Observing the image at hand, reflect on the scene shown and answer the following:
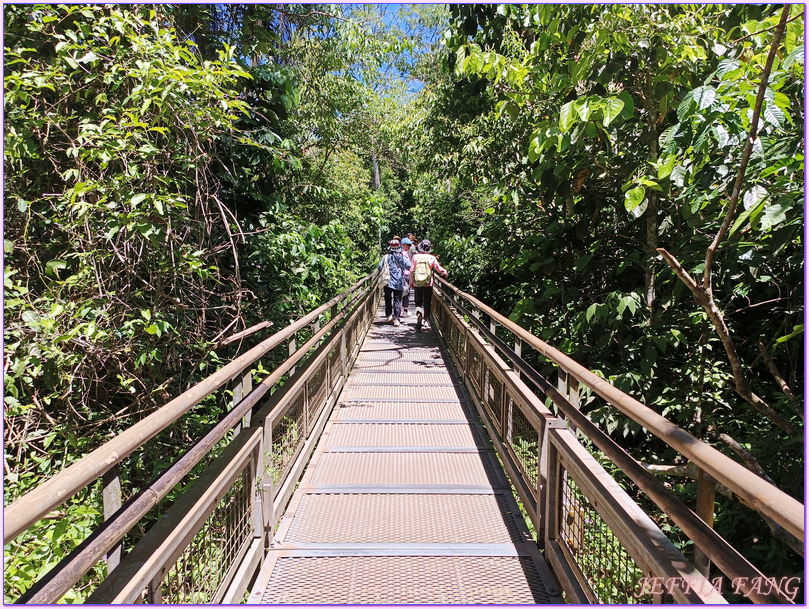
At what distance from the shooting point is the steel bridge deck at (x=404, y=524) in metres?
2.14

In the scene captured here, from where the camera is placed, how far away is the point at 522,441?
2.94 metres

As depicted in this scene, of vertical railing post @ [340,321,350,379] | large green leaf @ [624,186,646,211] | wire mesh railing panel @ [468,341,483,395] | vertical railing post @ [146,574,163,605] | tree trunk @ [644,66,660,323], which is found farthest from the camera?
vertical railing post @ [340,321,350,379]

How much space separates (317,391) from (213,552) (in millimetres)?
2039

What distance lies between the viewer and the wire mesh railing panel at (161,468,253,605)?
1.71m

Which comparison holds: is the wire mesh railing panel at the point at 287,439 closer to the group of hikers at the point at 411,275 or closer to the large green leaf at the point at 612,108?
the large green leaf at the point at 612,108

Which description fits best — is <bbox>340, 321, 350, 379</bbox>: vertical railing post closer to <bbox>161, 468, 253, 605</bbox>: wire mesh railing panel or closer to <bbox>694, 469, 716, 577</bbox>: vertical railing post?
<bbox>161, 468, 253, 605</bbox>: wire mesh railing panel

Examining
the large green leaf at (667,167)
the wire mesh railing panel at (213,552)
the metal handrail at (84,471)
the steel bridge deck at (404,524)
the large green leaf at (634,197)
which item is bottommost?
the steel bridge deck at (404,524)

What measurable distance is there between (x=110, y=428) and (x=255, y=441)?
127 inches

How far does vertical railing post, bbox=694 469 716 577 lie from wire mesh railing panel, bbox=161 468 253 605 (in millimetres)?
1561

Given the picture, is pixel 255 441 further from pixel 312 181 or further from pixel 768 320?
pixel 312 181

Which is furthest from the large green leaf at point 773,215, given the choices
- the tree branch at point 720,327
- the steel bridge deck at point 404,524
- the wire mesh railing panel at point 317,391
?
the wire mesh railing panel at point 317,391

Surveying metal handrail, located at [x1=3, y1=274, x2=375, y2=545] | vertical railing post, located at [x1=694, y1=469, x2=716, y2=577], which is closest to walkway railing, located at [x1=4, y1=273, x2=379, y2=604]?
metal handrail, located at [x1=3, y1=274, x2=375, y2=545]

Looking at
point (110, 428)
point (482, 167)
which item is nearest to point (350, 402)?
point (110, 428)

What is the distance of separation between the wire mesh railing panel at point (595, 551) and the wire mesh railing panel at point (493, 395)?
50.0 inches
